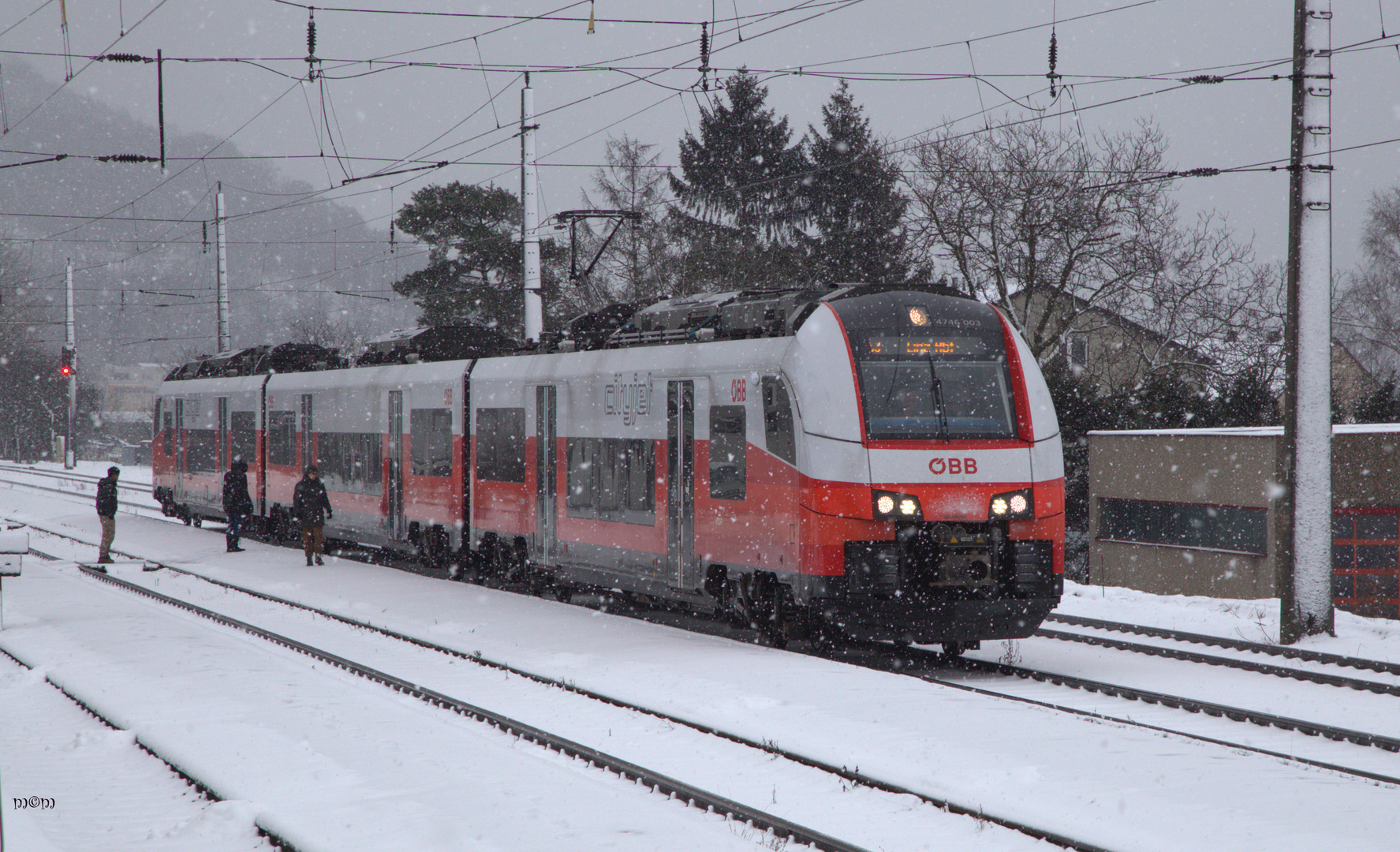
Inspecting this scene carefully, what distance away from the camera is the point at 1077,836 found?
6.20 metres

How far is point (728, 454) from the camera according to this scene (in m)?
12.2

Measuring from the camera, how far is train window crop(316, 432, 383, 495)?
69.4ft

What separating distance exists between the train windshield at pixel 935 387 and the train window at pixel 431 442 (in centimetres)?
922

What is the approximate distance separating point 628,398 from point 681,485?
1506 mm

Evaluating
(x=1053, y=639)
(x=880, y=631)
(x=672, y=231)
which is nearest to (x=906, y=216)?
(x=672, y=231)

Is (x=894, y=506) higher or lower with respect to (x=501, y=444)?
lower

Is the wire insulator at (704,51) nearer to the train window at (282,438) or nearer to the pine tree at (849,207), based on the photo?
the train window at (282,438)

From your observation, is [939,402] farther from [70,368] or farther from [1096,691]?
[70,368]

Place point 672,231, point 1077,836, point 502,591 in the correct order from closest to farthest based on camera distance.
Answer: point 1077,836, point 502,591, point 672,231

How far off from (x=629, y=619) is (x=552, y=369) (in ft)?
10.9

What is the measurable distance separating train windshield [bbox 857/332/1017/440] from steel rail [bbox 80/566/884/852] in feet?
12.7

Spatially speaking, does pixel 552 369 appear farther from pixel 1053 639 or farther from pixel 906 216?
pixel 906 216

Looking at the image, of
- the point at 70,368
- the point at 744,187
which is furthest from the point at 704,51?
the point at 70,368

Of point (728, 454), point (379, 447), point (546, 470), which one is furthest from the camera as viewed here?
point (379, 447)
